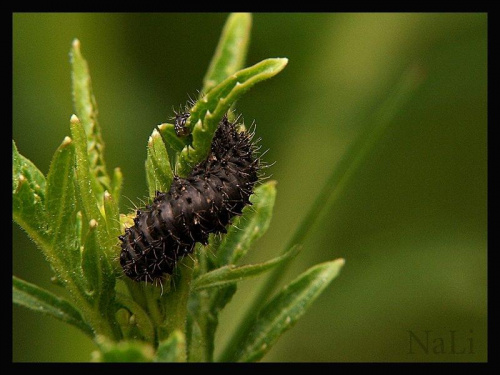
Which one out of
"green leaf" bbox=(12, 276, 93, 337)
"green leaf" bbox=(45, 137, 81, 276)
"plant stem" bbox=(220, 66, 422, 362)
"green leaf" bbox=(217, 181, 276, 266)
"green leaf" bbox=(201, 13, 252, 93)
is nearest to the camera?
"green leaf" bbox=(45, 137, 81, 276)

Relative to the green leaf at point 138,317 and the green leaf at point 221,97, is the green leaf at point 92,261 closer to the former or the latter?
the green leaf at point 138,317

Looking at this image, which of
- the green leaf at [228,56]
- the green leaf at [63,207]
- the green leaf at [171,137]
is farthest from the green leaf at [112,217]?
the green leaf at [228,56]

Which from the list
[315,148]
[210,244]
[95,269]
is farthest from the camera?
[315,148]

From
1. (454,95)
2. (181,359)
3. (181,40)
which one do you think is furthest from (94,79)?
(181,359)

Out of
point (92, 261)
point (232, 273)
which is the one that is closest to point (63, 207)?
point (92, 261)

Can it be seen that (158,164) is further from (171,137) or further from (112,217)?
(112,217)

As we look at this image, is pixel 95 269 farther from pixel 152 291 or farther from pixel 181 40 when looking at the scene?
Result: pixel 181 40

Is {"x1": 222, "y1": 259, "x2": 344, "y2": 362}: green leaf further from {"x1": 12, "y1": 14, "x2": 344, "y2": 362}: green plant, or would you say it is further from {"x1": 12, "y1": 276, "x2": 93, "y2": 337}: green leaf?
{"x1": 12, "y1": 276, "x2": 93, "y2": 337}: green leaf

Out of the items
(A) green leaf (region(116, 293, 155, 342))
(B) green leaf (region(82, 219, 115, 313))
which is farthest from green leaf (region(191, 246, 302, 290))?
(B) green leaf (region(82, 219, 115, 313))
